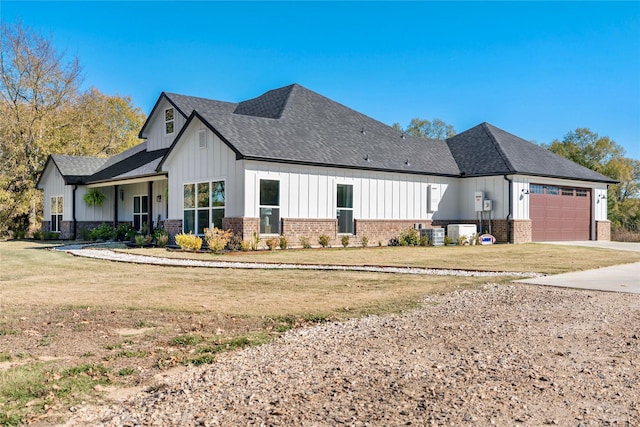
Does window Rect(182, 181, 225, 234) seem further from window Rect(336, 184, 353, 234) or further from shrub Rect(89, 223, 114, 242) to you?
shrub Rect(89, 223, 114, 242)

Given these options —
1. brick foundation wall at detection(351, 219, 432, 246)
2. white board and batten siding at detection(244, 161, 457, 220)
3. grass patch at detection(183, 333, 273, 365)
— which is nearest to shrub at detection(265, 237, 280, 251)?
white board and batten siding at detection(244, 161, 457, 220)

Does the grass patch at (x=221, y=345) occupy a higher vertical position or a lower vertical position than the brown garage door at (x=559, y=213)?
lower

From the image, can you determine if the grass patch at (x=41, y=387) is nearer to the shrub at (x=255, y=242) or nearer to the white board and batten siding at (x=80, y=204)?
the shrub at (x=255, y=242)

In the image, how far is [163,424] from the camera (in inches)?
153

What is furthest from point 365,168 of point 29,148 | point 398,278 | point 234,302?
point 29,148

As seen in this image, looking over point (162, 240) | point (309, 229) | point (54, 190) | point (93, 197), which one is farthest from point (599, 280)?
point (54, 190)

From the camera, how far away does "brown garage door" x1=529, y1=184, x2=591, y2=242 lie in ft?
84.4

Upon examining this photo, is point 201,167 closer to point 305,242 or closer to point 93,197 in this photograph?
point 305,242

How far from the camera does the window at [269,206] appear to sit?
19.6 m

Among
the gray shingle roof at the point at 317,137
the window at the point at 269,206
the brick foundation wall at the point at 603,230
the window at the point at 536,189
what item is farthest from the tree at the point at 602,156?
the window at the point at 269,206

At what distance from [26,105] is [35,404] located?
3366cm

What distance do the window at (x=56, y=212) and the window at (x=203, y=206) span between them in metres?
12.3

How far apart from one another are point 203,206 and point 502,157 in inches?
552

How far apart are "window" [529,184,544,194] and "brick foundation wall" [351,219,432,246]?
19.4 feet
